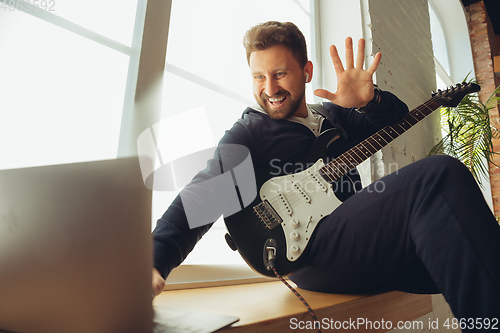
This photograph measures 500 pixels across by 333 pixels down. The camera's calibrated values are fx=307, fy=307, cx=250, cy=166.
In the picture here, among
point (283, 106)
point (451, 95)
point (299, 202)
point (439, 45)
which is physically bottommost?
point (299, 202)

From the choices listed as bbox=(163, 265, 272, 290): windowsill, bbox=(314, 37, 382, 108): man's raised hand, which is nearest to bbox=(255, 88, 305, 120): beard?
bbox=(314, 37, 382, 108): man's raised hand

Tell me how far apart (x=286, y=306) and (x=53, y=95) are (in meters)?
0.65

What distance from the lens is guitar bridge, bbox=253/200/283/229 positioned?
87cm

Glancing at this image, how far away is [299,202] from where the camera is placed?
2.98ft

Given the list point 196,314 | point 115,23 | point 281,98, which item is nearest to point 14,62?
point 115,23

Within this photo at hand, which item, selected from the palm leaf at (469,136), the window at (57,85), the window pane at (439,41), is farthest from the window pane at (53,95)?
the window pane at (439,41)

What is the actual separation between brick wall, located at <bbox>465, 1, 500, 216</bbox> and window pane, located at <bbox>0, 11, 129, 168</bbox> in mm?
4876

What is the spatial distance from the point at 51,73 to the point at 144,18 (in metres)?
0.11

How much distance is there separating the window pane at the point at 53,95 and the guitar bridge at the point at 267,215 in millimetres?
644

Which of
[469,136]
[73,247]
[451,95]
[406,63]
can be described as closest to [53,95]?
[73,247]

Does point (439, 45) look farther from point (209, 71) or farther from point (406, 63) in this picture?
point (209, 71)

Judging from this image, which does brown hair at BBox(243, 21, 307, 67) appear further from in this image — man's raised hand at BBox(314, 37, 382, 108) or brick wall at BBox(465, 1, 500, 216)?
brick wall at BBox(465, 1, 500, 216)

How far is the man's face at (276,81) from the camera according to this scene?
1.17 metres

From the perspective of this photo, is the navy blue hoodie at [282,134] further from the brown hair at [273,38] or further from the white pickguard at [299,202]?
the brown hair at [273,38]
